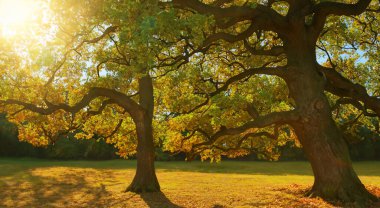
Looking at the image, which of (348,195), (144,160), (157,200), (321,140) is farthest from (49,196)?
(348,195)

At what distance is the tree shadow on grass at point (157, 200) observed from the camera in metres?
19.0

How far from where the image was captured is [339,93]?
2083cm

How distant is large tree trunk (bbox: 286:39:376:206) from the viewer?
17.3 m

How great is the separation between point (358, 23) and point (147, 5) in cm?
1551

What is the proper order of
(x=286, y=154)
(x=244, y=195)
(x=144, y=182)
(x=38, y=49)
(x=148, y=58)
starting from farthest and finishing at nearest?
(x=286, y=154)
(x=144, y=182)
(x=244, y=195)
(x=38, y=49)
(x=148, y=58)

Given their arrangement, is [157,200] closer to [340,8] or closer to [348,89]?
[348,89]

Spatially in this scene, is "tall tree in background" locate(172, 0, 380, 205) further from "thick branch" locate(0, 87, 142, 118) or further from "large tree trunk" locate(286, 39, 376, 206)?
"thick branch" locate(0, 87, 142, 118)

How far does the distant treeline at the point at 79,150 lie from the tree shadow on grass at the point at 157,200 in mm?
40970

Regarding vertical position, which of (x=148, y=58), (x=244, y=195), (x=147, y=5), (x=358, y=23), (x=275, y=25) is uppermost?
(x=358, y=23)

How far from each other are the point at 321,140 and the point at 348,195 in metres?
2.72

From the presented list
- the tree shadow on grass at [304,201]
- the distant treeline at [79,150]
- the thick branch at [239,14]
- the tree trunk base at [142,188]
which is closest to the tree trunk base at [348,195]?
the tree shadow on grass at [304,201]

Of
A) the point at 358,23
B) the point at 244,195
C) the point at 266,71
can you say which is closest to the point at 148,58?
the point at 266,71

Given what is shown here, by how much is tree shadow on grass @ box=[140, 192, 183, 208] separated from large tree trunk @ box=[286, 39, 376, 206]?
7.26 m

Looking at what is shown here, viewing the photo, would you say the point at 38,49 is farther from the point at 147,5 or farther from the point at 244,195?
the point at 244,195
